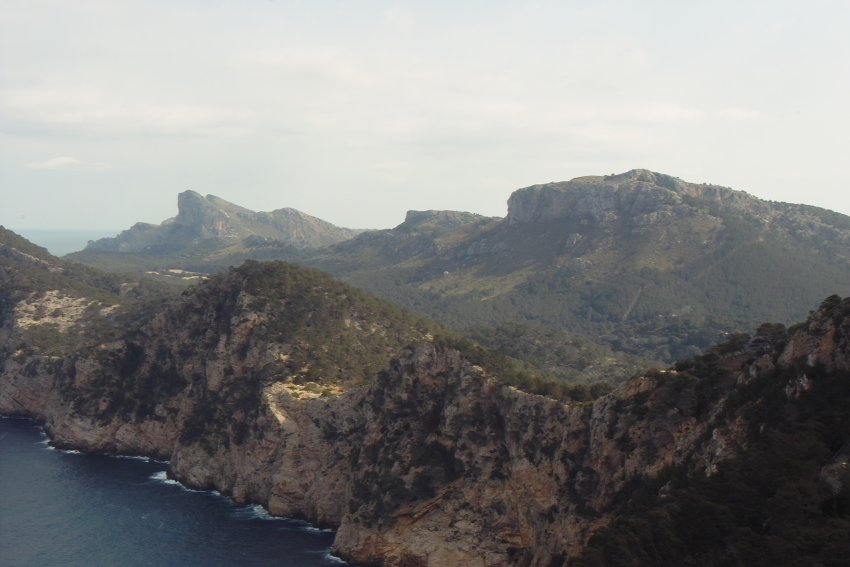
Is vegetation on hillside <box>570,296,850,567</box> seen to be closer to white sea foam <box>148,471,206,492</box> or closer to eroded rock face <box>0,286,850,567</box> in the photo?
eroded rock face <box>0,286,850,567</box>

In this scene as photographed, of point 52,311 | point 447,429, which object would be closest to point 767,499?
point 447,429

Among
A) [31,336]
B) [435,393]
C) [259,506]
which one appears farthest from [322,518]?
[31,336]

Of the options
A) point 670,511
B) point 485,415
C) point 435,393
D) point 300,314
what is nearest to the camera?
point 670,511

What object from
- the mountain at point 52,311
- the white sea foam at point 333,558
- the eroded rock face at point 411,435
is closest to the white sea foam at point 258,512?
the eroded rock face at point 411,435

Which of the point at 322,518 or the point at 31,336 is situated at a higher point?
the point at 31,336

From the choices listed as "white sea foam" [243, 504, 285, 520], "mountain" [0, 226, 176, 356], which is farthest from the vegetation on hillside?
"mountain" [0, 226, 176, 356]

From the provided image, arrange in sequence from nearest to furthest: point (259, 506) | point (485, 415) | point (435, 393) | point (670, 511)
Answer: point (670, 511), point (485, 415), point (435, 393), point (259, 506)

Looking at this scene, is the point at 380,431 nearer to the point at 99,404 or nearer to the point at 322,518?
the point at 322,518
